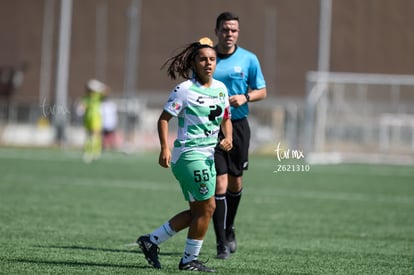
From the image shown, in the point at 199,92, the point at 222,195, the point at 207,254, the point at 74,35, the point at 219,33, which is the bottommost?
the point at 207,254

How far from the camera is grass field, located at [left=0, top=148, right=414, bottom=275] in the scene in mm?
8039

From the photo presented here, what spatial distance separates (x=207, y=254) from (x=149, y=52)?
37.8 m

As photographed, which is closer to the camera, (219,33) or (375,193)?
(219,33)

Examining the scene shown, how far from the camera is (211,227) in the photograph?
38.1 ft

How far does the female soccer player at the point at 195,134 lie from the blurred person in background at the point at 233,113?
114cm

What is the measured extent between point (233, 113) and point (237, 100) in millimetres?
741

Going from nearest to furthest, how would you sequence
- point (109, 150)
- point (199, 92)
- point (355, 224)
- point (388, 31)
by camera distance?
point (199, 92)
point (355, 224)
point (109, 150)
point (388, 31)

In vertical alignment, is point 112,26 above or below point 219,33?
above

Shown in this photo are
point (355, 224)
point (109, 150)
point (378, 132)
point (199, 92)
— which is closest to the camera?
point (199, 92)

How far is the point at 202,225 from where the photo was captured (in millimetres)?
7434

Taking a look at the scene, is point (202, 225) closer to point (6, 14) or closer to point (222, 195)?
point (222, 195)

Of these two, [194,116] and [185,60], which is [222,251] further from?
[185,60]

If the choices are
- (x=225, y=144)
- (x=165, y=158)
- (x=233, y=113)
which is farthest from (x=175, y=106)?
(x=233, y=113)

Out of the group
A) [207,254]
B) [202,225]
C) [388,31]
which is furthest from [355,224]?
[388,31]
